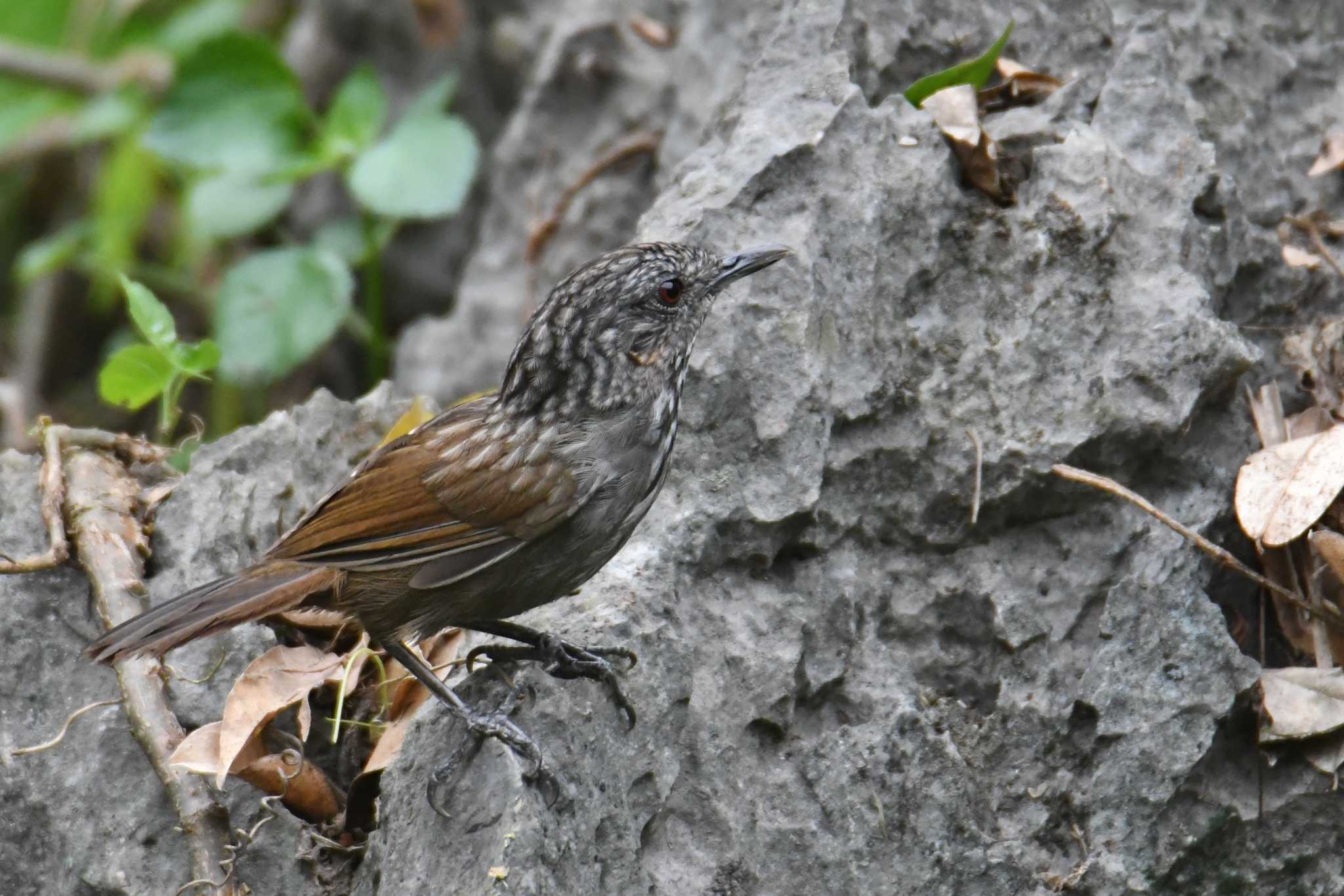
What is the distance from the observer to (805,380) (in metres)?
3.73

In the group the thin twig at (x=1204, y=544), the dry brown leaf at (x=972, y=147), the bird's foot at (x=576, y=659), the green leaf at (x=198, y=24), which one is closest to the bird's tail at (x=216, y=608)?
the bird's foot at (x=576, y=659)

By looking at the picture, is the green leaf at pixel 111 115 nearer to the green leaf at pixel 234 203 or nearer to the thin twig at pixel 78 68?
the thin twig at pixel 78 68

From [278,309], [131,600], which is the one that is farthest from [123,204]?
[131,600]

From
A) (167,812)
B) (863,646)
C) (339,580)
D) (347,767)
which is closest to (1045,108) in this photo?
(863,646)

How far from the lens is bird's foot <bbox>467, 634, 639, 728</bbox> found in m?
3.34

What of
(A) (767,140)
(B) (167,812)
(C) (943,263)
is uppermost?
(A) (767,140)

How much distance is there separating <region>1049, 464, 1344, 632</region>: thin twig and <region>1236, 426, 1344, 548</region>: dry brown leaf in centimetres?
11

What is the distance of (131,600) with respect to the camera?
372 centimetres

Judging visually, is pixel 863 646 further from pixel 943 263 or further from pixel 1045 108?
pixel 1045 108

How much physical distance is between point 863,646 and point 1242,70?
8.04ft

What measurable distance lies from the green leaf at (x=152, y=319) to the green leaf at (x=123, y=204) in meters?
3.29

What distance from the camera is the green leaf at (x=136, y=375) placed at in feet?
13.4

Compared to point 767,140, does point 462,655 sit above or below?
below

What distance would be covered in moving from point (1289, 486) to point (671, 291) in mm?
1638
